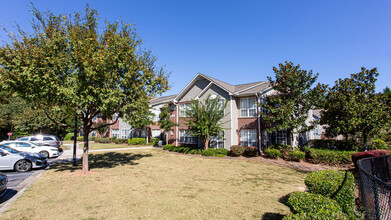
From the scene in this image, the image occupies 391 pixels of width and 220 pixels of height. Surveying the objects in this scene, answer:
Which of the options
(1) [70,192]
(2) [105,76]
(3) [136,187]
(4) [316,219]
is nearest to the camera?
(4) [316,219]

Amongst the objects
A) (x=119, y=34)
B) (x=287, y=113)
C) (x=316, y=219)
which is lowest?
(x=316, y=219)

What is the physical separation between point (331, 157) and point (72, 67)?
1848 centimetres

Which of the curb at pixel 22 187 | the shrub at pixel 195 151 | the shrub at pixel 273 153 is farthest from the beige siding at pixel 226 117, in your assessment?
the curb at pixel 22 187

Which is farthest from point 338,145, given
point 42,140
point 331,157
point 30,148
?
point 42,140

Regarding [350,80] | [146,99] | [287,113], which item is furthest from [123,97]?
[350,80]

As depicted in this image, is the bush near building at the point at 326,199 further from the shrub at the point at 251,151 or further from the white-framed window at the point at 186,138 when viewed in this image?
the white-framed window at the point at 186,138

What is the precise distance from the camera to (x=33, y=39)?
32.7ft

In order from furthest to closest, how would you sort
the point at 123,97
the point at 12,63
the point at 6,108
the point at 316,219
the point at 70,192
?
the point at 6,108 < the point at 123,97 < the point at 12,63 < the point at 70,192 < the point at 316,219

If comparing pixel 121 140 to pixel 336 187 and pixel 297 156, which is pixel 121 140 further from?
pixel 336 187

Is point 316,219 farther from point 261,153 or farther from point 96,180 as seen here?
point 261,153

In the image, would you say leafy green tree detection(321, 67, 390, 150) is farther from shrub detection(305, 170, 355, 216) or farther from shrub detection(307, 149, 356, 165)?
shrub detection(305, 170, 355, 216)

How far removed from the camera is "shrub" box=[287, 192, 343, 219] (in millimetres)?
4305

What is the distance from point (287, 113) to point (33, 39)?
17868 millimetres

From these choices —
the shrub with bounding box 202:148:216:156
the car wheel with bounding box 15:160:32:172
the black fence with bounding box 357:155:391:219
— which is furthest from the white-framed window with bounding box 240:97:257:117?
the car wheel with bounding box 15:160:32:172
